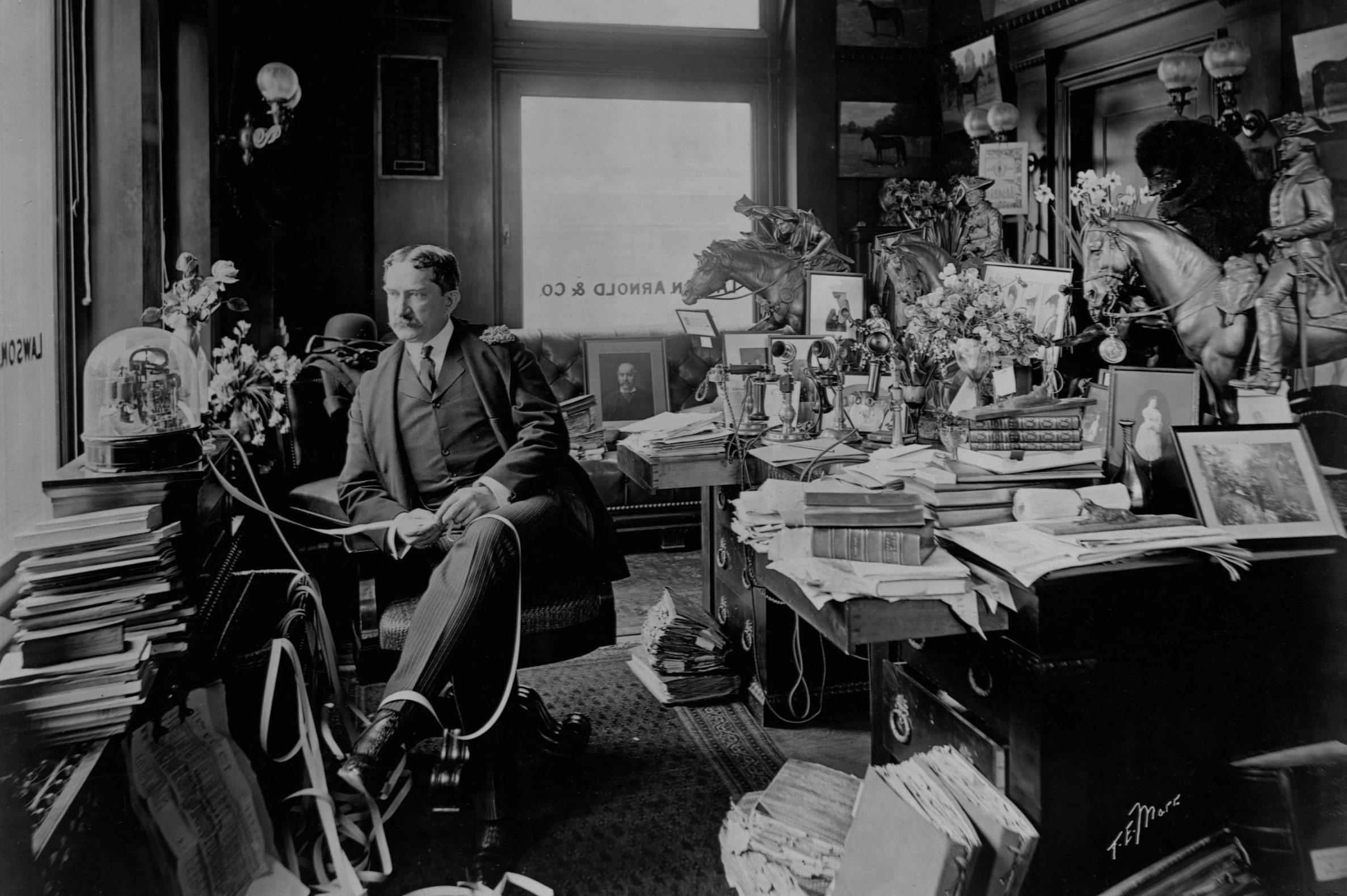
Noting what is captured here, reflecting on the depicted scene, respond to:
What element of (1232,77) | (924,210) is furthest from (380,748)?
(924,210)

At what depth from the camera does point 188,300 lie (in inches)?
113

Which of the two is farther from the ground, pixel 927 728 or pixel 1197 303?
pixel 1197 303

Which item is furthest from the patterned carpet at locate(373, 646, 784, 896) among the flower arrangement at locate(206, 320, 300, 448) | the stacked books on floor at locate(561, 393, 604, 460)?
the stacked books on floor at locate(561, 393, 604, 460)

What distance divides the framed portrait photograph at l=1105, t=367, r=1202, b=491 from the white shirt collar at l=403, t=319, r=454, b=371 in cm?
175

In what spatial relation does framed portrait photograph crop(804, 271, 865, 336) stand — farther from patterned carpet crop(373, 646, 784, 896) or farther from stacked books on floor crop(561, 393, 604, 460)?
patterned carpet crop(373, 646, 784, 896)

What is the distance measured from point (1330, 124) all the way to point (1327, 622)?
400 centimetres

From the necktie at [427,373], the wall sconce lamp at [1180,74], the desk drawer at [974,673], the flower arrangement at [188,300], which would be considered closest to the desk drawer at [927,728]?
the desk drawer at [974,673]

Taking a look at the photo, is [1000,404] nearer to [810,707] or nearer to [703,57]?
[810,707]

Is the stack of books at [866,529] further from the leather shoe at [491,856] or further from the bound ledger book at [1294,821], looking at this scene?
the leather shoe at [491,856]

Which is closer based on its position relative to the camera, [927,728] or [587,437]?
[927,728]

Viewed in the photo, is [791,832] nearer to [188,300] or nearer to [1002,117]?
[188,300]

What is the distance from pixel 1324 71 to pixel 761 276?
3050 mm

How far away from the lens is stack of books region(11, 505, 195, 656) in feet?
5.19
